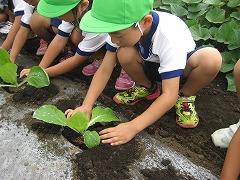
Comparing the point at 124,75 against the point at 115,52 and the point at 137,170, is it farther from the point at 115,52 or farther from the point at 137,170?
the point at 137,170

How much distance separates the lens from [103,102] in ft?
6.63

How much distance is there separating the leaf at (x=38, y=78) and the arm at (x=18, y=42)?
18.0 inches

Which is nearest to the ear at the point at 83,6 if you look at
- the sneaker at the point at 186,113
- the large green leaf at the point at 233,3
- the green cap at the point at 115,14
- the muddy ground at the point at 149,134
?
the green cap at the point at 115,14

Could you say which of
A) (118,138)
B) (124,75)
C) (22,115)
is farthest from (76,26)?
(118,138)

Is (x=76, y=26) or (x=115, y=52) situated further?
(x=76, y=26)

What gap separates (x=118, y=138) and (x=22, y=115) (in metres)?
0.63

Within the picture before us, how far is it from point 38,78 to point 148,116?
750mm

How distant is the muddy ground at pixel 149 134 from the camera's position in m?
1.50

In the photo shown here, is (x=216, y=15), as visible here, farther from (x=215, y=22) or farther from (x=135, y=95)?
(x=135, y=95)

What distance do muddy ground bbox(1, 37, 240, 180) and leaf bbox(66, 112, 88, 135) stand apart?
113 millimetres

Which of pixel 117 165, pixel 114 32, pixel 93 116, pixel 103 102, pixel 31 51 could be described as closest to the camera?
pixel 114 32

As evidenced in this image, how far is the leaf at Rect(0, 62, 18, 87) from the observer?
6.06ft

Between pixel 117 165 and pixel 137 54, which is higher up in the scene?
pixel 137 54

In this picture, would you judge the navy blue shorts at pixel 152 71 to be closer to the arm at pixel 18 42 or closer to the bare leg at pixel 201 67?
the bare leg at pixel 201 67
